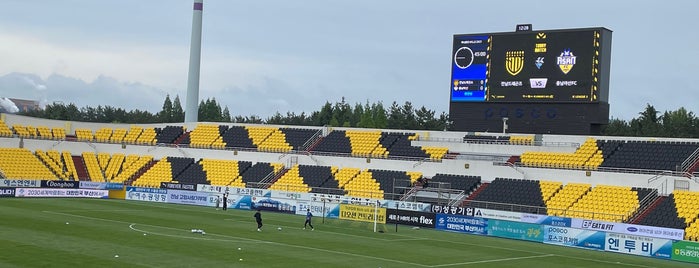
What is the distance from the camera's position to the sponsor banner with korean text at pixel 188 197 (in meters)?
68.4

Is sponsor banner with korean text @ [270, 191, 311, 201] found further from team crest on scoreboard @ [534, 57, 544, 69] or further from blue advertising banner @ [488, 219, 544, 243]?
team crest on scoreboard @ [534, 57, 544, 69]

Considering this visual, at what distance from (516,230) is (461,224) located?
4.26 metres

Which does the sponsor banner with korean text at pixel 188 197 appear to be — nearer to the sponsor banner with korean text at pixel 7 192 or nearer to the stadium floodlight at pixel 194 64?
the sponsor banner with korean text at pixel 7 192

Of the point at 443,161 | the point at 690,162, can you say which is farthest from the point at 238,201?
the point at 690,162

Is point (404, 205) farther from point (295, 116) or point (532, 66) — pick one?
point (295, 116)

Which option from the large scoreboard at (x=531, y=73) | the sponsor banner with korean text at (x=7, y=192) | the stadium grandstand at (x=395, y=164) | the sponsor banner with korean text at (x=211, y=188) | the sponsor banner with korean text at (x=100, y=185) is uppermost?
the large scoreboard at (x=531, y=73)

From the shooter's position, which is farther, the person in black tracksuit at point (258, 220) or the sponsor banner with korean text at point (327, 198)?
Result: the sponsor banner with korean text at point (327, 198)

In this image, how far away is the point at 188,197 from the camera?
→ 69.3 metres

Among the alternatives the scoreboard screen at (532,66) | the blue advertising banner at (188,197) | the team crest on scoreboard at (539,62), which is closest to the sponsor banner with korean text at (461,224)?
the scoreboard screen at (532,66)

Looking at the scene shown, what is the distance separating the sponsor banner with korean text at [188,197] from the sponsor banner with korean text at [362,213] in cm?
1507

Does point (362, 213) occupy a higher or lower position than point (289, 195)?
lower

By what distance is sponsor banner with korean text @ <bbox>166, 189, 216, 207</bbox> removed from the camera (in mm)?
68375

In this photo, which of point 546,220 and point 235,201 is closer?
point 546,220

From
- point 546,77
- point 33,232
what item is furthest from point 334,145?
point 33,232
